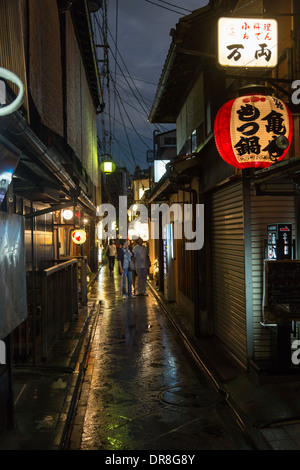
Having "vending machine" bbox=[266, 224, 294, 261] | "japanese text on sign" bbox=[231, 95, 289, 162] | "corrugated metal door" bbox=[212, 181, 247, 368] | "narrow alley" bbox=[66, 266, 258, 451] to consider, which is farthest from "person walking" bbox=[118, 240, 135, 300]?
"japanese text on sign" bbox=[231, 95, 289, 162]

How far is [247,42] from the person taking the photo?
30.0ft

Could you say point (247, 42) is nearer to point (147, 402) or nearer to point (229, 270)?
point (229, 270)

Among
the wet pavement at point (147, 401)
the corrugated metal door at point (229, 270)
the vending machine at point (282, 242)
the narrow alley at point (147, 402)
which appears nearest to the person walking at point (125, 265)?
the narrow alley at point (147, 402)

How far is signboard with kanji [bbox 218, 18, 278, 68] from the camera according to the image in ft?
29.6

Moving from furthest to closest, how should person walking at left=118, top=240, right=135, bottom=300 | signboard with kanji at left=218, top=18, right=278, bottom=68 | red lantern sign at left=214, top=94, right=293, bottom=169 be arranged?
person walking at left=118, top=240, right=135, bottom=300, signboard with kanji at left=218, top=18, right=278, bottom=68, red lantern sign at left=214, top=94, right=293, bottom=169

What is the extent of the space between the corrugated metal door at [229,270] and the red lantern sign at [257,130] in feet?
5.55

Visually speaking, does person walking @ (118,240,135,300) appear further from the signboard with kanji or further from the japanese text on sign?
the japanese text on sign

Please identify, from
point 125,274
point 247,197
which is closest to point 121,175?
point 125,274

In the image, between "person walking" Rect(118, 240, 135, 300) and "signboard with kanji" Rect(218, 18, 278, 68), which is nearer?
"signboard with kanji" Rect(218, 18, 278, 68)

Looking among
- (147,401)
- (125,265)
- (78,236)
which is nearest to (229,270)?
(147,401)

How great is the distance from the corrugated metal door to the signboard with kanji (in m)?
2.78

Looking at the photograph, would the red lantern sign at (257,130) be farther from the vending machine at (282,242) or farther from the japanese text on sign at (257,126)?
the vending machine at (282,242)

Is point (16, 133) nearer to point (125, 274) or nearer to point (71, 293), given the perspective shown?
point (71, 293)

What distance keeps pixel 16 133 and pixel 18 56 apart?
9.02 feet
